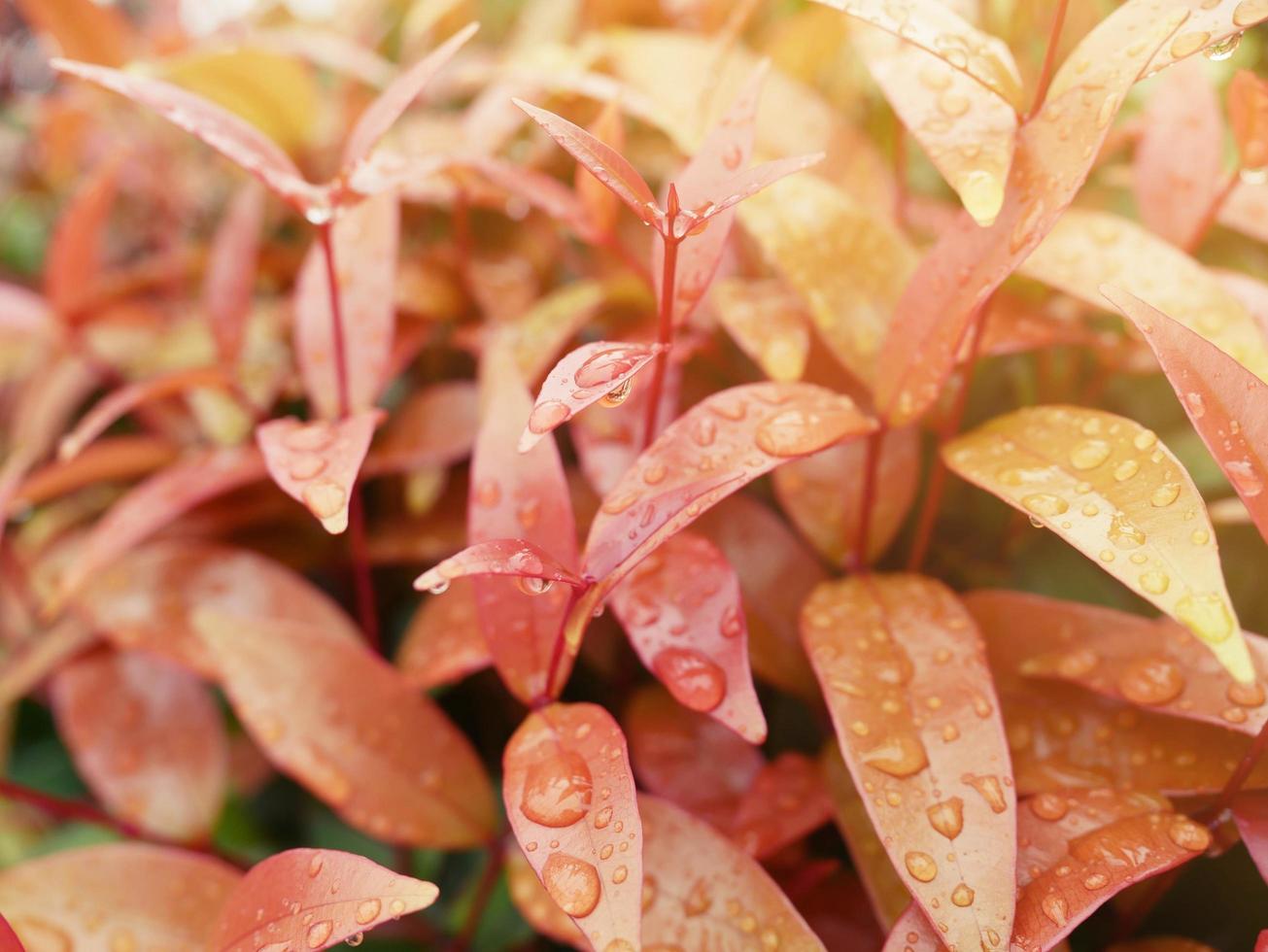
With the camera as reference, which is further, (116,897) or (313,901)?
(116,897)

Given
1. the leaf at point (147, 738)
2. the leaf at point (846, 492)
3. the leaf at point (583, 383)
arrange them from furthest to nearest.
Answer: the leaf at point (147, 738) < the leaf at point (846, 492) < the leaf at point (583, 383)

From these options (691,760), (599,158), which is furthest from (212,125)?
(691,760)

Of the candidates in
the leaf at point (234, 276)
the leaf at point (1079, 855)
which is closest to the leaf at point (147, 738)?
the leaf at point (234, 276)

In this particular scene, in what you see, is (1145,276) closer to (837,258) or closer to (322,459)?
(837,258)

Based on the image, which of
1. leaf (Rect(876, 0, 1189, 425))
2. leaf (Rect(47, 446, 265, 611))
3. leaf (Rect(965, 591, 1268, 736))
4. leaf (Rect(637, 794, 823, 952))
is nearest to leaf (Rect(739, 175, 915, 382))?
leaf (Rect(876, 0, 1189, 425))

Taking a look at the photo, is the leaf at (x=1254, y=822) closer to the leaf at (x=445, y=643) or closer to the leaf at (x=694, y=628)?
the leaf at (x=694, y=628)

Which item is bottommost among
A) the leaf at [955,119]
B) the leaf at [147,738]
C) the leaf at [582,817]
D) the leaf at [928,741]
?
the leaf at [147,738]

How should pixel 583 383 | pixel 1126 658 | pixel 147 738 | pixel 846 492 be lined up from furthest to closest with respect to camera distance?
pixel 147 738 → pixel 846 492 → pixel 1126 658 → pixel 583 383

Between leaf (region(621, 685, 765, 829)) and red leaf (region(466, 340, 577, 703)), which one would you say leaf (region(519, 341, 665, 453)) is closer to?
red leaf (region(466, 340, 577, 703))
